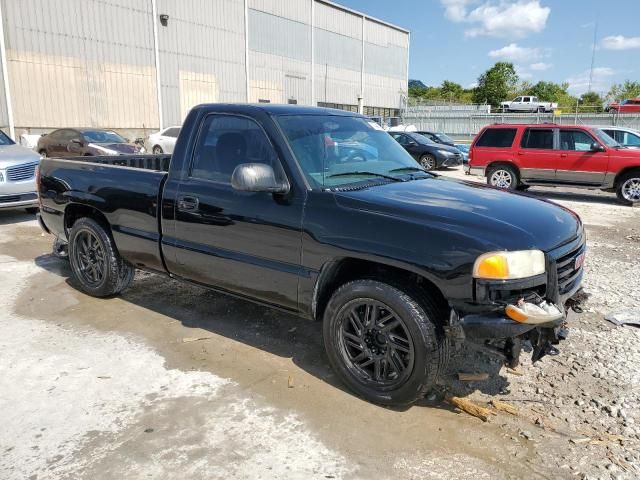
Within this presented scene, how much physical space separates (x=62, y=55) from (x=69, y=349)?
2275 cm

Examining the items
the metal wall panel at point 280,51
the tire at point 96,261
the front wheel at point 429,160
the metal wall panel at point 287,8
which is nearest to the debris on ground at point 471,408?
the tire at point 96,261

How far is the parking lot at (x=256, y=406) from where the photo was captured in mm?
2768

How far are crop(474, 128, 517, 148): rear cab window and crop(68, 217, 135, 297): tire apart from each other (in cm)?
1089

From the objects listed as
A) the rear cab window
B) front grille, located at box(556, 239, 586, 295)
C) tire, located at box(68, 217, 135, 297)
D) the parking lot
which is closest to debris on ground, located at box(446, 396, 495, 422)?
the parking lot

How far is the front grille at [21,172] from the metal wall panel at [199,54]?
19.4 m

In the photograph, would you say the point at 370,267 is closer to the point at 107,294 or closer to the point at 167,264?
the point at 167,264

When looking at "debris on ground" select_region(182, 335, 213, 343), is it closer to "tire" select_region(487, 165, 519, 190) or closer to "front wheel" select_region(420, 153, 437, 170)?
"tire" select_region(487, 165, 519, 190)

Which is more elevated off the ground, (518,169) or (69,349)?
(518,169)

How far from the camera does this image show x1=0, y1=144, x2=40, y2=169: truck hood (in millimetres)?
8828

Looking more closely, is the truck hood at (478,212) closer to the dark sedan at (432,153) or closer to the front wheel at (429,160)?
the dark sedan at (432,153)

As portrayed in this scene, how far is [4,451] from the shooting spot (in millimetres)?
2836

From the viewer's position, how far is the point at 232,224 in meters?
3.87

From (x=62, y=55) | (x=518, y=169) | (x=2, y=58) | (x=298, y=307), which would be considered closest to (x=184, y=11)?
(x=62, y=55)

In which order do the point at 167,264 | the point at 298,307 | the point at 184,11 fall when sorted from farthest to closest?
the point at 184,11 < the point at 167,264 < the point at 298,307
